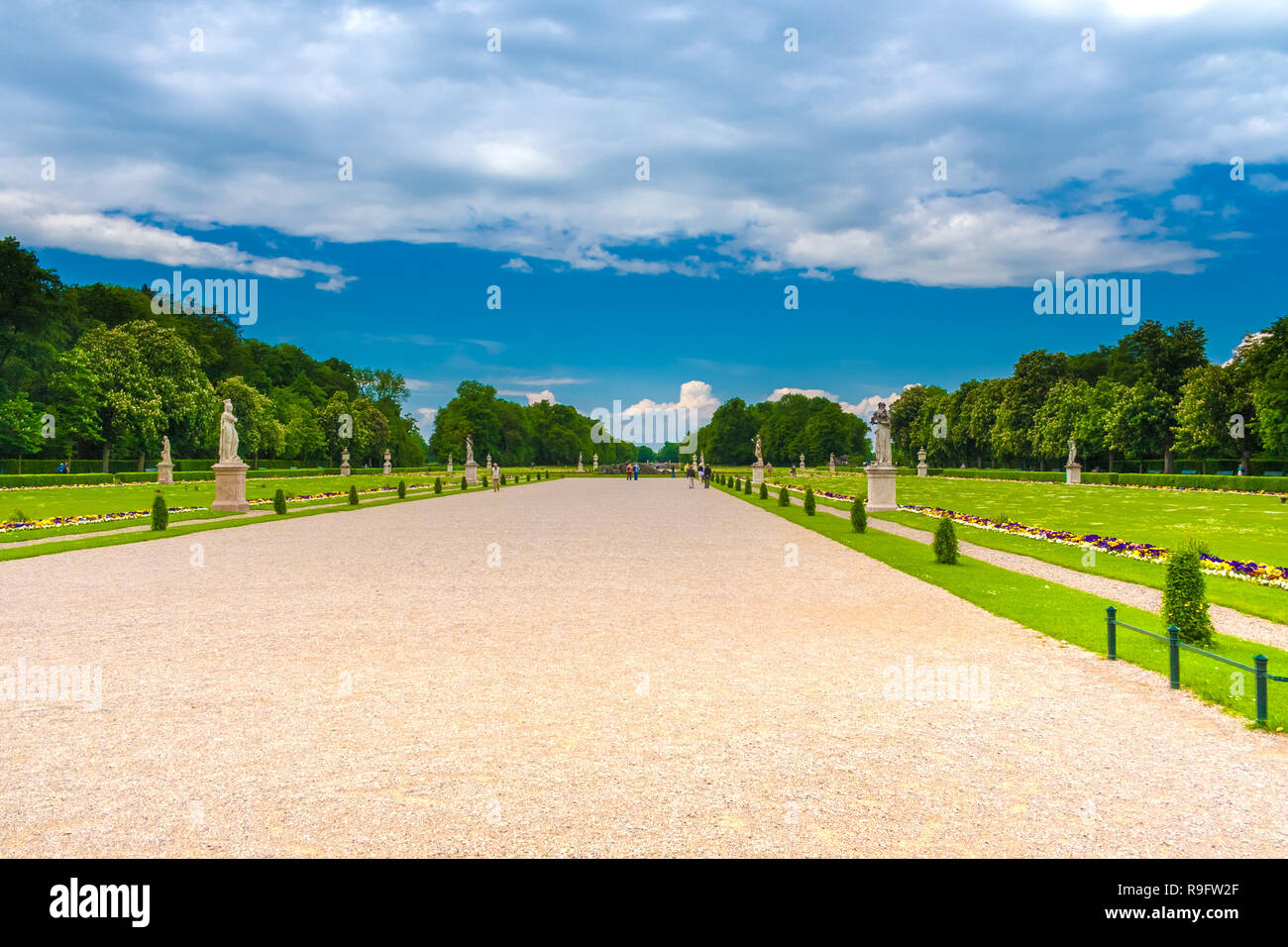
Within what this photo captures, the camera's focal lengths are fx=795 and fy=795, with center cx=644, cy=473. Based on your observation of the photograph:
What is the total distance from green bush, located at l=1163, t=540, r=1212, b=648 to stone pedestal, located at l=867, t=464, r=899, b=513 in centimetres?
2227

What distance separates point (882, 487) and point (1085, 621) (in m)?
21.3

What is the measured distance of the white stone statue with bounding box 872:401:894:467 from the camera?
31420 mm

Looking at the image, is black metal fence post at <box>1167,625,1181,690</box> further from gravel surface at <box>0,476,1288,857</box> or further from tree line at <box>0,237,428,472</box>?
tree line at <box>0,237,428,472</box>

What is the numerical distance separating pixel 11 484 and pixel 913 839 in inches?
2216

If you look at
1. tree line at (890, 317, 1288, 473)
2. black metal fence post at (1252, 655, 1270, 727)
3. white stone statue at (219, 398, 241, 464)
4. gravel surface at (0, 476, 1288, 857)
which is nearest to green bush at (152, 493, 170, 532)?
white stone statue at (219, 398, 241, 464)

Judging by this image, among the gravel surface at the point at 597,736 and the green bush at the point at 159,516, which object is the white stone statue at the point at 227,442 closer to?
the green bush at the point at 159,516

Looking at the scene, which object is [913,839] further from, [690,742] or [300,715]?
[300,715]

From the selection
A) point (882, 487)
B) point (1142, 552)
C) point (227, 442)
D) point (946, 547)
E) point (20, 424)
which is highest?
point (20, 424)

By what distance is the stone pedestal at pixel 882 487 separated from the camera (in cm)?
3088

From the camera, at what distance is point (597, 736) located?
5.93 meters

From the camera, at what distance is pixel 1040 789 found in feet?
16.1

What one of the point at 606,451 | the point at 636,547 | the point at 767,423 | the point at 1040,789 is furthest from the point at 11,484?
the point at 606,451

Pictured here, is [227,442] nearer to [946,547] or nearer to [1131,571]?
[946,547]

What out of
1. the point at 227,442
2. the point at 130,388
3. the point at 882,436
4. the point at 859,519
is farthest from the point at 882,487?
the point at 130,388
